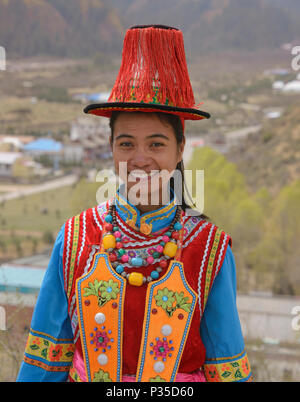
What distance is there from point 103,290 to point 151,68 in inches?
24.3

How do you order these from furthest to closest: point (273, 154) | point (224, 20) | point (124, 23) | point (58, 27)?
point (124, 23)
point (224, 20)
point (58, 27)
point (273, 154)

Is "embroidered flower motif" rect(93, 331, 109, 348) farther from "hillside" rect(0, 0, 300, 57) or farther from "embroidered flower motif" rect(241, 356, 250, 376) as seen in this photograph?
"hillside" rect(0, 0, 300, 57)

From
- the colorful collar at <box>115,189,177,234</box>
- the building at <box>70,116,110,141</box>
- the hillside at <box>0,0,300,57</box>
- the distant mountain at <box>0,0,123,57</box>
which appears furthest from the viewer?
the hillside at <box>0,0,300,57</box>

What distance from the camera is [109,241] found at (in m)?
1.57

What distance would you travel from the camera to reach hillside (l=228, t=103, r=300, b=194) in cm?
3119

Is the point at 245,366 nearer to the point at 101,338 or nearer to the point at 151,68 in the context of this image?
the point at 101,338

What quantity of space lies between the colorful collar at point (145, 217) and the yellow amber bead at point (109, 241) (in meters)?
0.07

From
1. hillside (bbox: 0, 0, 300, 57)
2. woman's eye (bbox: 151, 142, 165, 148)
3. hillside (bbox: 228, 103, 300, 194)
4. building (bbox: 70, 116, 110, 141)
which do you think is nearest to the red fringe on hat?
woman's eye (bbox: 151, 142, 165, 148)

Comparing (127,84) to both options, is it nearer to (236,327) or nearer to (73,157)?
(236,327)

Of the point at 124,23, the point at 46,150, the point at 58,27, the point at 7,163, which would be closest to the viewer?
the point at 7,163

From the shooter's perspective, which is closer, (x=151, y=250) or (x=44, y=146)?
(x=151, y=250)

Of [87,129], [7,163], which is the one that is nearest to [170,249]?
[7,163]

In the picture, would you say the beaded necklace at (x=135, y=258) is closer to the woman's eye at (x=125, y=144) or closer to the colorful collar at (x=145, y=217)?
the colorful collar at (x=145, y=217)

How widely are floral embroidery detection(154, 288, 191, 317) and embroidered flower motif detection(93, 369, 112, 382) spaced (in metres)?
0.23
